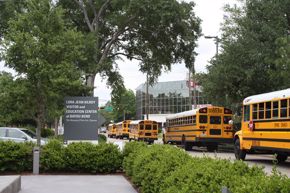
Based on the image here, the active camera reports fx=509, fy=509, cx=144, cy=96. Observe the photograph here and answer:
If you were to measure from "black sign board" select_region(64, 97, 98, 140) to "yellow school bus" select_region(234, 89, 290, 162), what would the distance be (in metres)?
6.12

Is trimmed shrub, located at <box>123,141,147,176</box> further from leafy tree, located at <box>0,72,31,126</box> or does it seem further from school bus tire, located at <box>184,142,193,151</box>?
school bus tire, located at <box>184,142,193,151</box>

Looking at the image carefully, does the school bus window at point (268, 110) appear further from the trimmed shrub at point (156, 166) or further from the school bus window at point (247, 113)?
the trimmed shrub at point (156, 166)

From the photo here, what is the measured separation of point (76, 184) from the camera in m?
12.8

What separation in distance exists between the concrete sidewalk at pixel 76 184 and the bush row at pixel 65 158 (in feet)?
2.25

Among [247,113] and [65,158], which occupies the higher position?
[247,113]

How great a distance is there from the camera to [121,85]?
4459 centimetres

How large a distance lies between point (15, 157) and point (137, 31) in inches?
973

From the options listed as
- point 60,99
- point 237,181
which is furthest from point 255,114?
point 237,181

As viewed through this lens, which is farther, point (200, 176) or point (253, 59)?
point (253, 59)

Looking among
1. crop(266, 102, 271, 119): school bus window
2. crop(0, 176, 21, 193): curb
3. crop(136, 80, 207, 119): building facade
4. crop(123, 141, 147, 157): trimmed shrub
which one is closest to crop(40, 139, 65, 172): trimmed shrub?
crop(123, 141, 147, 157): trimmed shrub

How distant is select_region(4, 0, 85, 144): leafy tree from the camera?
57.1 ft

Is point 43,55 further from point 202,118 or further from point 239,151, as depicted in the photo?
point 202,118

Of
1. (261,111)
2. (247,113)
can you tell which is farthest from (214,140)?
(261,111)

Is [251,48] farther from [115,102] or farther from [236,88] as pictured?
[115,102]
